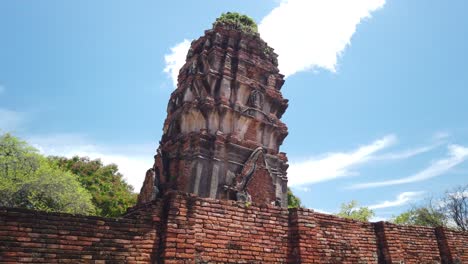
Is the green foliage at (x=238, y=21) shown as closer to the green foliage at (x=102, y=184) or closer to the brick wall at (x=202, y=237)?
the green foliage at (x=102, y=184)

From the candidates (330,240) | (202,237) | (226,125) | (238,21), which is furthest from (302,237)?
(238,21)

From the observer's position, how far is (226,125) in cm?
1454

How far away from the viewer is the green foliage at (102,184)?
21.0m

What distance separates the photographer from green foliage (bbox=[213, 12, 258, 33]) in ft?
57.0

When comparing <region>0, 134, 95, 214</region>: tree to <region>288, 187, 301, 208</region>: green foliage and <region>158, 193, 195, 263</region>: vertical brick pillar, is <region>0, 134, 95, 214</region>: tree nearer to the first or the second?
<region>158, 193, 195, 263</region>: vertical brick pillar

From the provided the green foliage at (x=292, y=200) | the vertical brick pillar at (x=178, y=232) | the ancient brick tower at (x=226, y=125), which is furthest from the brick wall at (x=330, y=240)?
the green foliage at (x=292, y=200)

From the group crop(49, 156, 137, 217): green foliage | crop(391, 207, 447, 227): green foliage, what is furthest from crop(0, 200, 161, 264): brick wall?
crop(391, 207, 447, 227): green foliage

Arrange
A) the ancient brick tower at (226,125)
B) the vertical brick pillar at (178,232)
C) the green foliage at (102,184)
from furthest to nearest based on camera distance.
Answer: the green foliage at (102,184)
the ancient brick tower at (226,125)
the vertical brick pillar at (178,232)

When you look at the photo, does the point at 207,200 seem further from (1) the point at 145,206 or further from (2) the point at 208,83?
(2) the point at 208,83

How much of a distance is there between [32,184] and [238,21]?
12.1 m

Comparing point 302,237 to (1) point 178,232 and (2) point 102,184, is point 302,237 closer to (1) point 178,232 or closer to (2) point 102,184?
(1) point 178,232

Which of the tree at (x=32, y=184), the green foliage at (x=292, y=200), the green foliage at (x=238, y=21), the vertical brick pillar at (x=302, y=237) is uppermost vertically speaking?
the green foliage at (x=238, y=21)

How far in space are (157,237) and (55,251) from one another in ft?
4.67

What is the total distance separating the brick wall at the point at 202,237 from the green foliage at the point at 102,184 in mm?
15810
